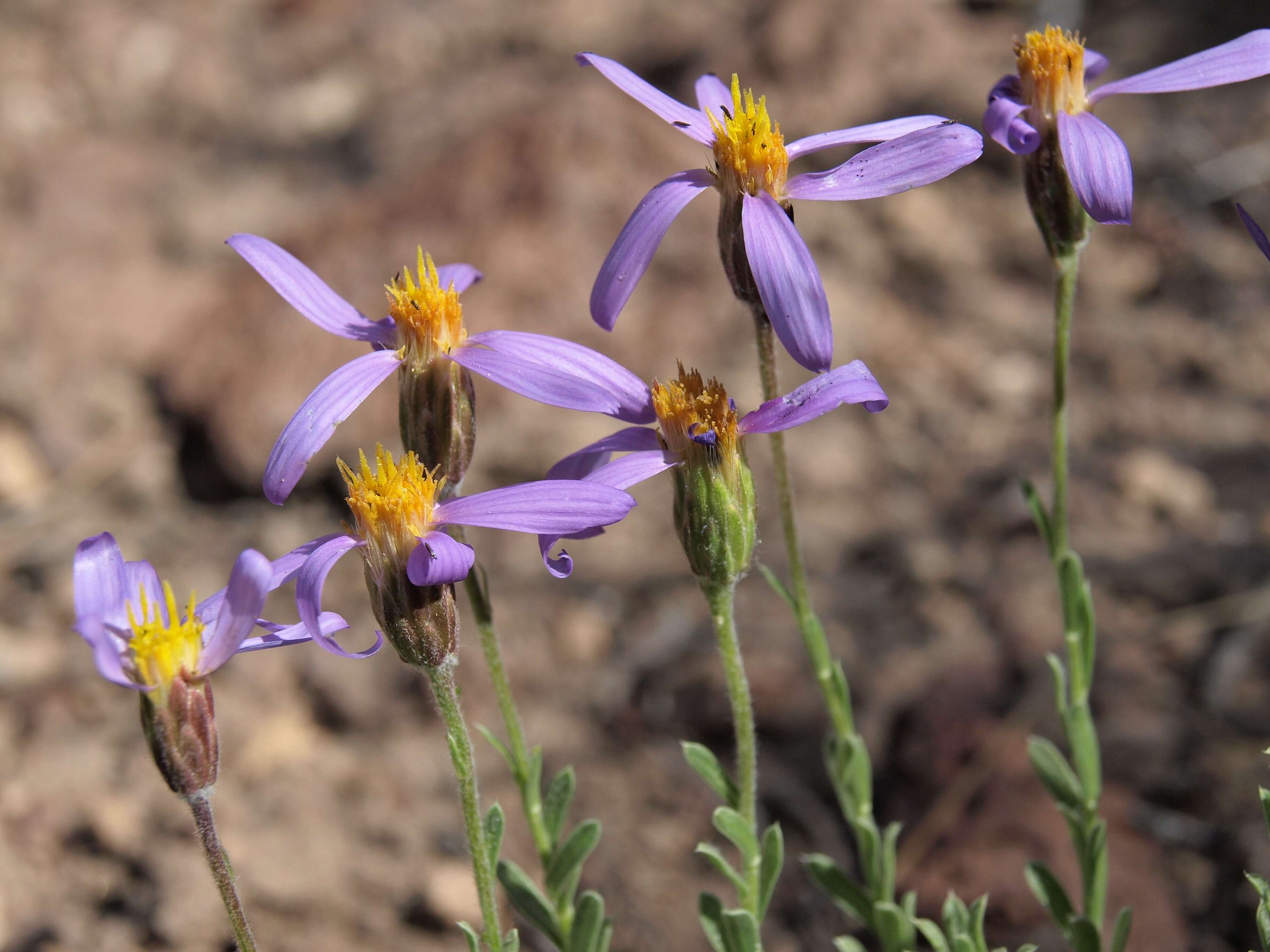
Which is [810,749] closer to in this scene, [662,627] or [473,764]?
[662,627]

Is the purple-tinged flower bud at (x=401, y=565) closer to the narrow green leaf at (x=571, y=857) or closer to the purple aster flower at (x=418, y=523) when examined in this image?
the purple aster flower at (x=418, y=523)

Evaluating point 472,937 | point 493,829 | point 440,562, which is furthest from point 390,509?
point 472,937

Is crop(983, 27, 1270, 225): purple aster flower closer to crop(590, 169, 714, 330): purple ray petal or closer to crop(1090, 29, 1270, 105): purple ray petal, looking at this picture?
crop(1090, 29, 1270, 105): purple ray petal

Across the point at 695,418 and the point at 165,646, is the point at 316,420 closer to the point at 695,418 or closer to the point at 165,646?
the point at 165,646

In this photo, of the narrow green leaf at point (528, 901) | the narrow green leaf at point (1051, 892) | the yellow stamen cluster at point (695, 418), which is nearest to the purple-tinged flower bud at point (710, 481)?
the yellow stamen cluster at point (695, 418)

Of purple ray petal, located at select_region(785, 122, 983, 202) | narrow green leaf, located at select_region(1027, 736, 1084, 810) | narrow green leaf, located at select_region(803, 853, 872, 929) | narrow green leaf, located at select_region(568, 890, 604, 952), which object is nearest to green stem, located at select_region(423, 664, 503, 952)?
Answer: narrow green leaf, located at select_region(568, 890, 604, 952)

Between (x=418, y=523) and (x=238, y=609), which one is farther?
(x=418, y=523)
